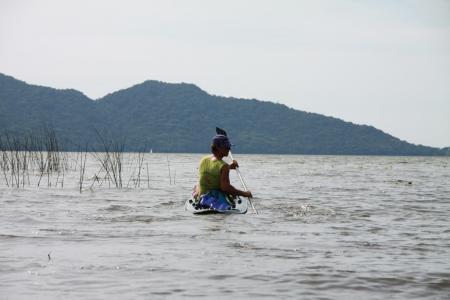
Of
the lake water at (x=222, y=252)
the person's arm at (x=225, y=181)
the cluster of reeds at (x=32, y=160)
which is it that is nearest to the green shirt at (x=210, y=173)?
the person's arm at (x=225, y=181)

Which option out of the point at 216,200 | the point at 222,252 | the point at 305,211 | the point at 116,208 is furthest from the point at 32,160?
the point at 222,252

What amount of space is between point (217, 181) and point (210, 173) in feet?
0.65

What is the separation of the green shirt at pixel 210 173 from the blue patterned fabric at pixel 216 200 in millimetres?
113

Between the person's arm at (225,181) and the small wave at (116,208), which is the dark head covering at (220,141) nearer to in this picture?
the person's arm at (225,181)

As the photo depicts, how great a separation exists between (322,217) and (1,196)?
8526 mm

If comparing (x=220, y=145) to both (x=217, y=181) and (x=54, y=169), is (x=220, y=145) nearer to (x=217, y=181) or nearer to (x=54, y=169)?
(x=217, y=181)

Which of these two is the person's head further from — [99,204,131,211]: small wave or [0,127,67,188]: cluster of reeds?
[0,127,67,188]: cluster of reeds

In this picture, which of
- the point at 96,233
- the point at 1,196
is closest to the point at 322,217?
the point at 96,233

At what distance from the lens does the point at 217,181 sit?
12.2 metres

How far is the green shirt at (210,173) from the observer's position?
1209 cm

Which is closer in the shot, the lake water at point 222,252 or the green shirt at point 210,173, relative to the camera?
the lake water at point 222,252

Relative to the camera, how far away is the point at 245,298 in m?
5.82

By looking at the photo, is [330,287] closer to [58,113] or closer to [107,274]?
[107,274]

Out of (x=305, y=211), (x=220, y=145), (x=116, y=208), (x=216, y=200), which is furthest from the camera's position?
(x=116, y=208)
